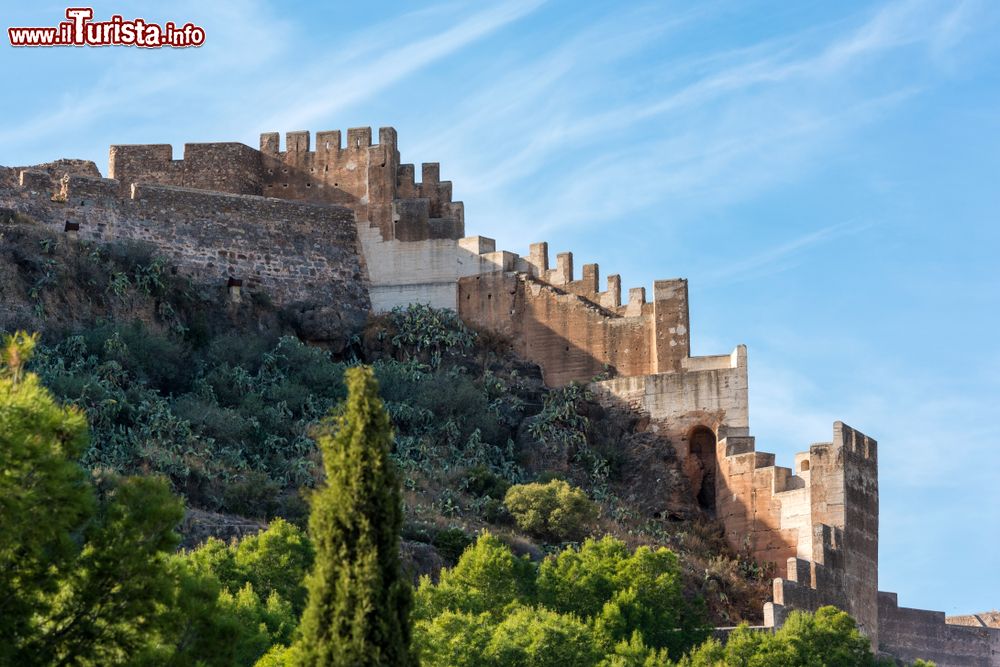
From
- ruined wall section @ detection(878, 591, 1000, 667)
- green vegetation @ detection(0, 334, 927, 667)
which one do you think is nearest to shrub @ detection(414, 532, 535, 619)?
green vegetation @ detection(0, 334, 927, 667)

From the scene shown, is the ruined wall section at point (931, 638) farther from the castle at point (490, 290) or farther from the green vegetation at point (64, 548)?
the green vegetation at point (64, 548)

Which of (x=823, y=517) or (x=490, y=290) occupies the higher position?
(x=490, y=290)

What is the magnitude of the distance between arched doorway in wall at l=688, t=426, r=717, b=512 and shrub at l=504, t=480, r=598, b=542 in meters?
4.34

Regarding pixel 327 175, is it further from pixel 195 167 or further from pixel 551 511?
pixel 551 511

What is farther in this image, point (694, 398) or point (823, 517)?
point (694, 398)

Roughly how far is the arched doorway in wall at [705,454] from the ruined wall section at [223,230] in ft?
24.8

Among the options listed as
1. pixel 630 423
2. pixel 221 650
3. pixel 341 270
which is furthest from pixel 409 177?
pixel 221 650

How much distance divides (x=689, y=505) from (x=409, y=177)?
1040 cm

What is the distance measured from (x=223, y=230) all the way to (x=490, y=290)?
552cm

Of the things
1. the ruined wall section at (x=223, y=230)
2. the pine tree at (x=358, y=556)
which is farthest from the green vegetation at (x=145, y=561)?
the ruined wall section at (x=223, y=230)

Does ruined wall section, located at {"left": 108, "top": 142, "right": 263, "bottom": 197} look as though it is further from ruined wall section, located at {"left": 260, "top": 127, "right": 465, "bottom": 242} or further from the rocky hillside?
the rocky hillside

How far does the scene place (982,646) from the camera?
151ft

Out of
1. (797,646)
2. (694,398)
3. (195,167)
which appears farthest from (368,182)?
(797,646)

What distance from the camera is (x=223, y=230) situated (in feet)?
161
